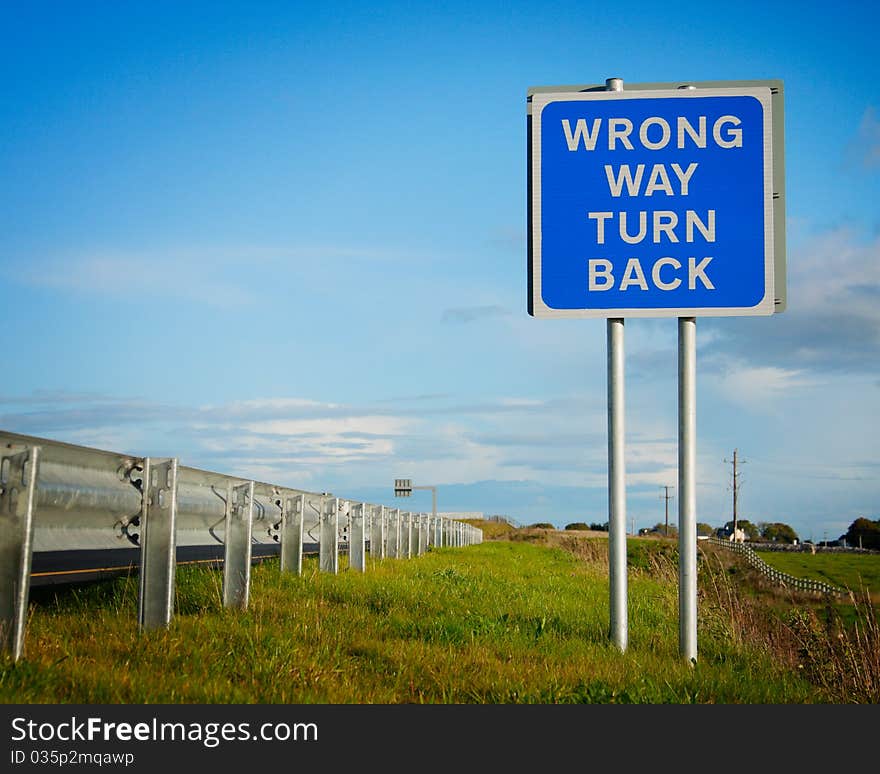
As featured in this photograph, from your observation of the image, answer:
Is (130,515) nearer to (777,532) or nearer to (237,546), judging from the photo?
(237,546)

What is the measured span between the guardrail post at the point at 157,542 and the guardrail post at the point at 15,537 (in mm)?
1628

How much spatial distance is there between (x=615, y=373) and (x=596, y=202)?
1540mm

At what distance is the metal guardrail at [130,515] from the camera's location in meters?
6.12

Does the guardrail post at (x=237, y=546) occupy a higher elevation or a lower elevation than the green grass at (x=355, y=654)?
higher

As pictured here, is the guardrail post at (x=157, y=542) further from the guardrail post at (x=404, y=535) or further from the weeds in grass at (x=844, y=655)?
the guardrail post at (x=404, y=535)

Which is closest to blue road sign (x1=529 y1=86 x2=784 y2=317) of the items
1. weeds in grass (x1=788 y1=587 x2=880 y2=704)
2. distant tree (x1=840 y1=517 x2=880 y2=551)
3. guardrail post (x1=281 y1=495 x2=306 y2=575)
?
weeds in grass (x1=788 y1=587 x2=880 y2=704)

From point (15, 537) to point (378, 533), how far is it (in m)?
14.9

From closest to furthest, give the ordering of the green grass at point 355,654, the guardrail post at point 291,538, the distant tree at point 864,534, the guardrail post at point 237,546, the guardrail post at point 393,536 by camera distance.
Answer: the green grass at point 355,654, the guardrail post at point 237,546, the guardrail post at point 291,538, the guardrail post at point 393,536, the distant tree at point 864,534

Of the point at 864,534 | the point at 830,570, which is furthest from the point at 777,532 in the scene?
the point at 830,570

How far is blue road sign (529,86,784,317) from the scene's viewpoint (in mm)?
8844

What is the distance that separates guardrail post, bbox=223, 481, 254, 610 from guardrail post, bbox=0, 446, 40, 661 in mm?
3099

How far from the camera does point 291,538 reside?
12859 millimetres

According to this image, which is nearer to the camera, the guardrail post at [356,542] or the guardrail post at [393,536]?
the guardrail post at [356,542]

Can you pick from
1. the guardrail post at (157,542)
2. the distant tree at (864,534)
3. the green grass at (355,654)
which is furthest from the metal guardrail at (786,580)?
the distant tree at (864,534)
